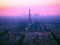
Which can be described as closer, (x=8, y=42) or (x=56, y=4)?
(x=8, y=42)

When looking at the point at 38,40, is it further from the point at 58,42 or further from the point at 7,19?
the point at 7,19

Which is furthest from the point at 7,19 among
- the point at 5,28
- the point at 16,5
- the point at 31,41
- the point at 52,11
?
the point at 52,11

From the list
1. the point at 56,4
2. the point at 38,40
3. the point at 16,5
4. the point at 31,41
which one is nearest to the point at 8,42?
the point at 31,41

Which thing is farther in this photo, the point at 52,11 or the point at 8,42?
the point at 52,11

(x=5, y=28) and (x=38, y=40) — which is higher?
(x=5, y=28)

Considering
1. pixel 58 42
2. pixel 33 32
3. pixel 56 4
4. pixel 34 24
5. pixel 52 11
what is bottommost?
pixel 58 42

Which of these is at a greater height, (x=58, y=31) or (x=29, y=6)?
(x=29, y=6)

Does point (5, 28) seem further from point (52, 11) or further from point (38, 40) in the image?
point (52, 11)
